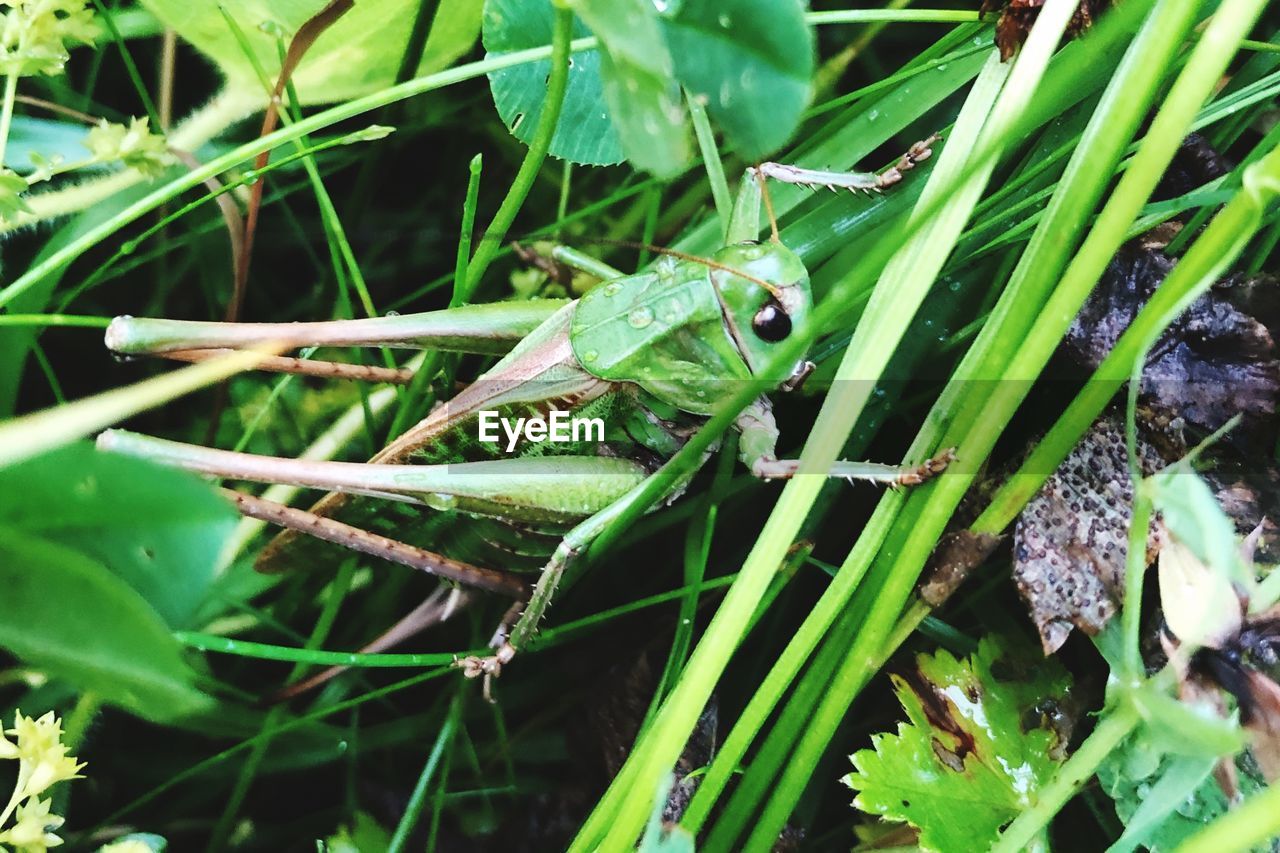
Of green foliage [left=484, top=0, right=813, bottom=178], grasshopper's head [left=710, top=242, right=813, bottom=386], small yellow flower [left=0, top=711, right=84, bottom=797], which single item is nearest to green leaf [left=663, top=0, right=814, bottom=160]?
green foliage [left=484, top=0, right=813, bottom=178]

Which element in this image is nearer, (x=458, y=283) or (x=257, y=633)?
(x=458, y=283)

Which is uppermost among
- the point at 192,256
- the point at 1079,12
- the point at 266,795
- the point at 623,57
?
the point at 192,256

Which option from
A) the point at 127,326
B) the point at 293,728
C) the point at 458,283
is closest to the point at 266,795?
the point at 293,728

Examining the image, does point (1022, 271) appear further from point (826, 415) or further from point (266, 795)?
point (266, 795)

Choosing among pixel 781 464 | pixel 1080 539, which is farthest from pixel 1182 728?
pixel 781 464

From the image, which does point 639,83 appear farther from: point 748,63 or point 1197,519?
point 1197,519

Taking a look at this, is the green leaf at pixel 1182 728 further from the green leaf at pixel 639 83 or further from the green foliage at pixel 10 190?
the green foliage at pixel 10 190

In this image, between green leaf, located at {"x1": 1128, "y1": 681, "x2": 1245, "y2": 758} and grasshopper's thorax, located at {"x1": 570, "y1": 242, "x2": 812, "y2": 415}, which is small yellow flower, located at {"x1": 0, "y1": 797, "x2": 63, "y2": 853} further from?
green leaf, located at {"x1": 1128, "y1": 681, "x2": 1245, "y2": 758}

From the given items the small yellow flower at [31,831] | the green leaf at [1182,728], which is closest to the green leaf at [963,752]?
the green leaf at [1182,728]

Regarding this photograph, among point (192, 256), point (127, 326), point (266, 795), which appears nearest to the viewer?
point (127, 326)
